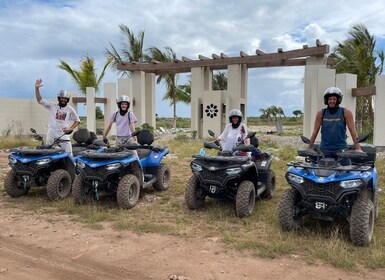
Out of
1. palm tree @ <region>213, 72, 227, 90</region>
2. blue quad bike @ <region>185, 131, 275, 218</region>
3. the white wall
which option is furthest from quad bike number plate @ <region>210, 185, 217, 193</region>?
palm tree @ <region>213, 72, 227, 90</region>

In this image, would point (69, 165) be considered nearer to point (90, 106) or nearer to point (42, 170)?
point (42, 170)

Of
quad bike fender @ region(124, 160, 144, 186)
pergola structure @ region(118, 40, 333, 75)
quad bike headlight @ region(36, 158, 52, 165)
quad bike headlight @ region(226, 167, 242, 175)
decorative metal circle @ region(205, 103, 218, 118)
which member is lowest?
quad bike fender @ region(124, 160, 144, 186)

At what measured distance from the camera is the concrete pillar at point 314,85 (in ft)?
44.9

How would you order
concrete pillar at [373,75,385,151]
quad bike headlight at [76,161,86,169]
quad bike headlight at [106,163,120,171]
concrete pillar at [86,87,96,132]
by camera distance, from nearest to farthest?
quad bike headlight at [106,163,120,171], quad bike headlight at [76,161,86,169], concrete pillar at [373,75,385,151], concrete pillar at [86,87,96,132]

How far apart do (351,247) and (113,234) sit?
9.12 ft

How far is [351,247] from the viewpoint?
13.6 ft

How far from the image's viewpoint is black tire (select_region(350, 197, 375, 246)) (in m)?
4.14

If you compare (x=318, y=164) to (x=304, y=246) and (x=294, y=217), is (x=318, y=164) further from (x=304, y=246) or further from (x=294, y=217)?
(x=304, y=246)

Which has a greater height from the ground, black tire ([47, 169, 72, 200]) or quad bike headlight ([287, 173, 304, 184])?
quad bike headlight ([287, 173, 304, 184])

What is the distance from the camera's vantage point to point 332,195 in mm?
4242

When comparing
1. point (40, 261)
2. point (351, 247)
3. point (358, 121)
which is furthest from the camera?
point (358, 121)

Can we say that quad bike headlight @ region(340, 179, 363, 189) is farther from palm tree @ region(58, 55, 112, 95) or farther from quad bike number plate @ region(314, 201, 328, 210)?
palm tree @ region(58, 55, 112, 95)

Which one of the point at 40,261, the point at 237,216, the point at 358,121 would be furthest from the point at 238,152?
the point at 358,121

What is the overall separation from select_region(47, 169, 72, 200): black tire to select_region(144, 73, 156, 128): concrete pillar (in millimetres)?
13833
